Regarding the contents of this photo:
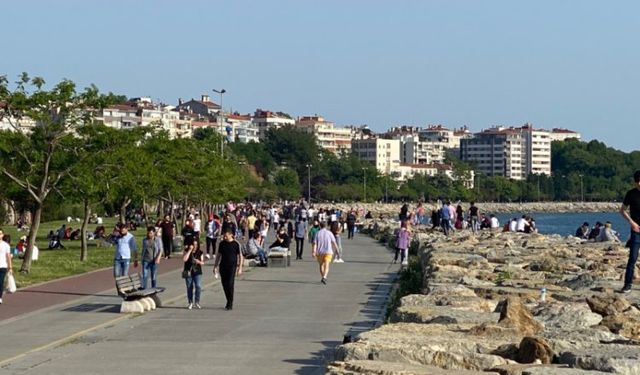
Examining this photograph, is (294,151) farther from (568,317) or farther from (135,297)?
(568,317)

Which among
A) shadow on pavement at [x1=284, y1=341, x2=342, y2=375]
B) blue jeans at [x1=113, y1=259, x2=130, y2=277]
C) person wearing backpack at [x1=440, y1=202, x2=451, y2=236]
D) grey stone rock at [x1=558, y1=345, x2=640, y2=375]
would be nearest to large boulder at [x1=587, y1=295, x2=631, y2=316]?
shadow on pavement at [x1=284, y1=341, x2=342, y2=375]

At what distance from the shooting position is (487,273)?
984 inches

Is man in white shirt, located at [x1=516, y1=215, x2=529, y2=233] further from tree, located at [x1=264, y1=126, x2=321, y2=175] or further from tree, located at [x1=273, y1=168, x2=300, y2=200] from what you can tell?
tree, located at [x1=264, y1=126, x2=321, y2=175]

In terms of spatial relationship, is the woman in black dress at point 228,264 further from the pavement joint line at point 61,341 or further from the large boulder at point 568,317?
the large boulder at point 568,317

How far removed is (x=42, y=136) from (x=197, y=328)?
56.1 ft

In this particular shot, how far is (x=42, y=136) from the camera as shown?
35.3 m

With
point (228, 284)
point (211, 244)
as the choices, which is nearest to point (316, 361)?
point (228, 284)

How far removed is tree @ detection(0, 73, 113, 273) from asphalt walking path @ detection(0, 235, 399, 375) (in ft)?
14.0

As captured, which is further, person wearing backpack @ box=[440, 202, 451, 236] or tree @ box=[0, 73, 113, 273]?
person wearing backpack @ box=[440, 202, 451, 236]

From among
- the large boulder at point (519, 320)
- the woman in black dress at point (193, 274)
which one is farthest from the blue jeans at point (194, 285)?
the large boulder at point (519, 320)

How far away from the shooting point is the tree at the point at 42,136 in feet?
110

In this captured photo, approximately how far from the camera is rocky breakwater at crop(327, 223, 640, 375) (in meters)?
10.8

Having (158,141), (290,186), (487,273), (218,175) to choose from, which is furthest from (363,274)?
(290,186)

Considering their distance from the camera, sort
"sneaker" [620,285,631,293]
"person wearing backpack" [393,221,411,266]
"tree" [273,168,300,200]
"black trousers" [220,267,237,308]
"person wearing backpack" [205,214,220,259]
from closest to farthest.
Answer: "sneaker" [620,285,631,293]
"black trousers" [220,267,237,308]
"person wearing backpack" [393,221,411,266]
"person wearing backpack" [205,214,220,259]
"tree" [273,168,300,200]
